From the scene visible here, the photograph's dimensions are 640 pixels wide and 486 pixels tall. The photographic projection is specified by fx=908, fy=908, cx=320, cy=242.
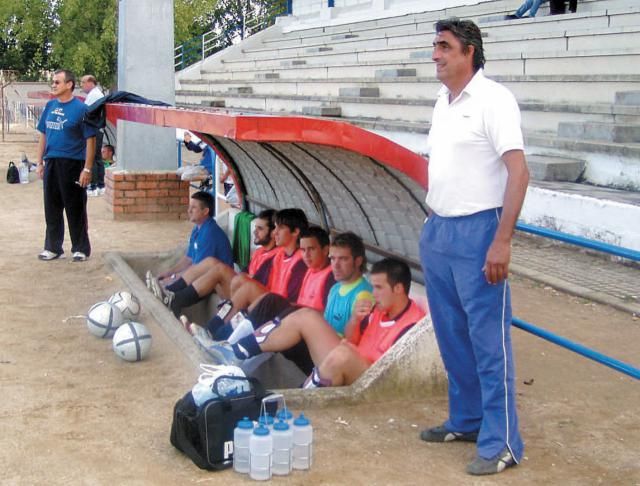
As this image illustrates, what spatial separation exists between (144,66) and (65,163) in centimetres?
332

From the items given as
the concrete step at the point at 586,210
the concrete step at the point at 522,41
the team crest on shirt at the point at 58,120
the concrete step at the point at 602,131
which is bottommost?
the concrete step at the point at 586,210

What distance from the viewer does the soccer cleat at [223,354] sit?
5621mm

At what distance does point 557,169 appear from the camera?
10117 millimetres

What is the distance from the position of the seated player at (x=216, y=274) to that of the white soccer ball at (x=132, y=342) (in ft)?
5.09

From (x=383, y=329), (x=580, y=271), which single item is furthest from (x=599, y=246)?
(x=580, y=271)

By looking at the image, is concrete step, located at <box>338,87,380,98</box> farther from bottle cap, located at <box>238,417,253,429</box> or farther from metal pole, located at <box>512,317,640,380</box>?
bottle cap, located at <box>238,417,253,429</box>

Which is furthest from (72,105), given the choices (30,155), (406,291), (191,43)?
(191,43)

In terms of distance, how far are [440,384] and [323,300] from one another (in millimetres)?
1218

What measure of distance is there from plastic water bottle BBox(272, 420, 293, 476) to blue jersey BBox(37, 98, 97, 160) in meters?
5.36

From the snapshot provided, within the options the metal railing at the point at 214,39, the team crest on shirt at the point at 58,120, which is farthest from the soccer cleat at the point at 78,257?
the metal railing at the point at 214,39

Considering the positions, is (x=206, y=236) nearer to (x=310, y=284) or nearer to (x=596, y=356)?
(x=310, y=284)

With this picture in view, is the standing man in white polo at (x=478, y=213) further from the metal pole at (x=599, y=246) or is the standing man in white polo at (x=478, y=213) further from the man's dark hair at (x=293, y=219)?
the man's dark hair at (x=293, y=219)

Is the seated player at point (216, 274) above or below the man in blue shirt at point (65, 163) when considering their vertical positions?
below

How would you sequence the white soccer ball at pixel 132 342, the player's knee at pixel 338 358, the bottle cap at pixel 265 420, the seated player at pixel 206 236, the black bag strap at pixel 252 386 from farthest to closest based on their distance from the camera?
the seated player at pixel 206 236
the white soccer ball at pixel 132 342
the player's knee at pixel 338 358
the black bag strap at pixel 252 386
the bottle cap at pixel 265 420
